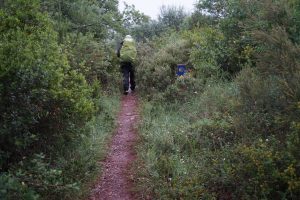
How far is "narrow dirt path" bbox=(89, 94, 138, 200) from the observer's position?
5.65 meters

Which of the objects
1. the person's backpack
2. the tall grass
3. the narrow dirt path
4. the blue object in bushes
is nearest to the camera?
the tall grass

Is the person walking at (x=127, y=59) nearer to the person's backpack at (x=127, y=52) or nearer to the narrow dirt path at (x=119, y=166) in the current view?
the person's backpack at (x=127, y=52)

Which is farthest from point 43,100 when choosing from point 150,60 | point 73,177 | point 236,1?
point 150,60

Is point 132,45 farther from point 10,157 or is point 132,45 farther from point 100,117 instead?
point 10,157

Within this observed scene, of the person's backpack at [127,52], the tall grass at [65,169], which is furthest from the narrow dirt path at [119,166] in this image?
the person's backpack at [127,52]

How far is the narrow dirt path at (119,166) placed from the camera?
18.5ft

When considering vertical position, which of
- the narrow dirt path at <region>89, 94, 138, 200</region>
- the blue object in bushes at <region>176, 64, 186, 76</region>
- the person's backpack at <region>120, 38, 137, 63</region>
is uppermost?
the person's backpack at <region>120, 38, 137, 63</region>

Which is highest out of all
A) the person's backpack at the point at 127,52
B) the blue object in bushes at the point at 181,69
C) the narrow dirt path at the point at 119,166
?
the person's backpack at the point at 127,52

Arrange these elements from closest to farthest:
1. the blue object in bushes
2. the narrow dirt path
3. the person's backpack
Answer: the narrow dirt path < the blue object in bushes < the person's backpack

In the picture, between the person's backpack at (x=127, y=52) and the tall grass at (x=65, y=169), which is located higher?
the person's backpack at (x=127, y=52)

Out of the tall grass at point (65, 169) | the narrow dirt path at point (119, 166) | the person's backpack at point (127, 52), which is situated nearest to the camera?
the tall grass at point (65, 169)

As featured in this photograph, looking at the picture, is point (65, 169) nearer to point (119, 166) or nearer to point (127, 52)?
point (119, 166)

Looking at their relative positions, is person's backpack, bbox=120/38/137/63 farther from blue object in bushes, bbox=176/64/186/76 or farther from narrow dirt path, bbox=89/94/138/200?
narrow dirt path, bbox=89/94/138/200

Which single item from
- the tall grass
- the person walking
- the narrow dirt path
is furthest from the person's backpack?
the narrow dirt path
